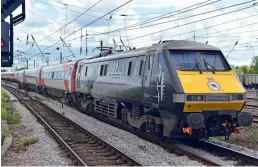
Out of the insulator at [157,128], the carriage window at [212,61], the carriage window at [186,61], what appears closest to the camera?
the carriage window at [186,61]

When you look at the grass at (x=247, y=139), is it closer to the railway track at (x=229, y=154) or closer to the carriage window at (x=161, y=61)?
the railway track at (x=229, y=154)

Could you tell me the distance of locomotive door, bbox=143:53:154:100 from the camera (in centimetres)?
1201

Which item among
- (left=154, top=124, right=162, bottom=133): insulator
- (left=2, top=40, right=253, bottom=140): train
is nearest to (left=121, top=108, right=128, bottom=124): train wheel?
(left=2, top=40, right=253, bottom=140): train

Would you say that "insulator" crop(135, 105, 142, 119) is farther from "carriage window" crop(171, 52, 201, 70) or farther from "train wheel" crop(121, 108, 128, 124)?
"carriage window" crop(171, 52, 201, 70)

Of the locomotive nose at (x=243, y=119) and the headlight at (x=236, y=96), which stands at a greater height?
the headlight at (x=236, y=96)

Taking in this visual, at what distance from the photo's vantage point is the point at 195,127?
10.2 metres

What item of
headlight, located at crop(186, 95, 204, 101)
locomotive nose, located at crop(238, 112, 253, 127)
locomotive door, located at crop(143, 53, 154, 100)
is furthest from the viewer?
locomotive door, located at crop(143, 53, 154, 100)

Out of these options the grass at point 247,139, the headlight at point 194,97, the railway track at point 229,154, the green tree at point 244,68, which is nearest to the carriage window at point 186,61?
the headlight at point 194,97

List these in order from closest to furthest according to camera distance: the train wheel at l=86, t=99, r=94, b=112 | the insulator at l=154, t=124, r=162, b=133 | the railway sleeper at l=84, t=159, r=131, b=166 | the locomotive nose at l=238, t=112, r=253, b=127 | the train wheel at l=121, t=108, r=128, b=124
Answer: the railway sleeper at l=84, t=159, r=131, b=166, the locomotive nose at l=238, t=112, r=253, b=127, the insulator at l=154, t=124, r=162, b=133, the train wheel at l=121, t=108, r=128, b=124, the train wheel at l=86, t=99, r=94, b=112

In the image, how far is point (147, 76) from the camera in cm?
1220

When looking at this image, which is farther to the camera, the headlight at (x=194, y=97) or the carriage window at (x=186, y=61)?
the carriage window at (x=186, y=61)

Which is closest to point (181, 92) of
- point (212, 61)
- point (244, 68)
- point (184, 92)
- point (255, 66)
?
point (184, 92)

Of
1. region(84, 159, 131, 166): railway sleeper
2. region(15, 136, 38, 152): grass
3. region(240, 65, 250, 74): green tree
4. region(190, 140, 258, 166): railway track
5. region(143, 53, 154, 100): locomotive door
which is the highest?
region(240, 65, 250, 74): green tree

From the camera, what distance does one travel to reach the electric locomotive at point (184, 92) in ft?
34.5
